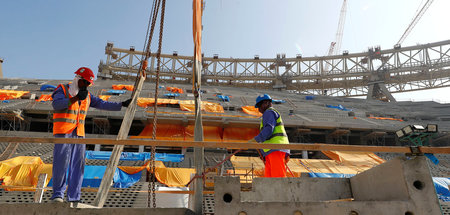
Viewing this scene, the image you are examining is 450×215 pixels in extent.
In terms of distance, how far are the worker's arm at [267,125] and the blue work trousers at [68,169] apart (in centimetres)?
253

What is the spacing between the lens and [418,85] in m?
41.4

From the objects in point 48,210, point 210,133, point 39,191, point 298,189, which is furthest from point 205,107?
point 48,210

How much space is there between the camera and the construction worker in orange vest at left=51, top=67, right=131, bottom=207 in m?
3.33

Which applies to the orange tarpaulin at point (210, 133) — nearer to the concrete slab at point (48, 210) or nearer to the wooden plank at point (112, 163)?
the wooden plank at point (112, 163)

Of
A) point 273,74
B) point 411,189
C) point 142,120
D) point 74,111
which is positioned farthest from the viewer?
point 273,74

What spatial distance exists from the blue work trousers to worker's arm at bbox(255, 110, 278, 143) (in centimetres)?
253

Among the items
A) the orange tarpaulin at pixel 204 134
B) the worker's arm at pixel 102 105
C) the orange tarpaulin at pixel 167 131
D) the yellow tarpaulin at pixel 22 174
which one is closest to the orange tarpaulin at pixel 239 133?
the orange tarpaulin at pixel 204 134

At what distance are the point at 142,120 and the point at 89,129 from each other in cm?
561

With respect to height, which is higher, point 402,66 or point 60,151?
point 402,66

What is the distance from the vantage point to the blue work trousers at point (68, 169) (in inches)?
129

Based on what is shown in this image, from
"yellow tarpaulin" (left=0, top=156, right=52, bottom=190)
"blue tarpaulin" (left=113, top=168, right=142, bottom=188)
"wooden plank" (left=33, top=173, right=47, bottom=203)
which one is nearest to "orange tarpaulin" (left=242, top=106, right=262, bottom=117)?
"blue tarpaulin" (left=113, top=168, right=142, bottom=188)

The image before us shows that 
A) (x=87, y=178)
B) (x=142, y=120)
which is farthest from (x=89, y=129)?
(x=87, y=178)

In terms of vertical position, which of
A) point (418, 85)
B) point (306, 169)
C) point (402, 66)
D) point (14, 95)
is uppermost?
point (402, 66)

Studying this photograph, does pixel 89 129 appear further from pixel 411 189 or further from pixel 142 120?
pixel 411 189
